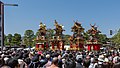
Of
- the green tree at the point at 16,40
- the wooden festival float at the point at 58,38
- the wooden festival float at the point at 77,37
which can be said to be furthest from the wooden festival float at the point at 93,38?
the green tree at the point at 16,40

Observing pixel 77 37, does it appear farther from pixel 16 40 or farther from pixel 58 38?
pixel 16 40

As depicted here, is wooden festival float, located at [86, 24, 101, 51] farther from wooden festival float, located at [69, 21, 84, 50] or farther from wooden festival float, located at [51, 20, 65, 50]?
wooden festival float, located at [51, 20, 65, 50]

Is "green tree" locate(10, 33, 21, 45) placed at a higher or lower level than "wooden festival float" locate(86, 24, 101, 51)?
higher

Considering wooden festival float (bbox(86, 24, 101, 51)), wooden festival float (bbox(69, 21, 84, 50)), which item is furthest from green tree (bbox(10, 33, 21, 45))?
wooden festival float (bbox(86, 24, 101, 51))

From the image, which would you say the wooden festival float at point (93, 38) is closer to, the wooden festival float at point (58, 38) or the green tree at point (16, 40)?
the wooden festival float at point (58, 38)

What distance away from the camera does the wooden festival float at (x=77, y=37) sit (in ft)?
185

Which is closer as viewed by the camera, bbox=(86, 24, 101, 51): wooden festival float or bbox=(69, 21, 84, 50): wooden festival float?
bbox=(86, 24, 101, 51): wooden festival float

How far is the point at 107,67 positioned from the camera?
11992 millimetres

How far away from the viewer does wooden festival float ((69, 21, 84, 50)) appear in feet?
185

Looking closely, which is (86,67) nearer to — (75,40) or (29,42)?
(75,40)

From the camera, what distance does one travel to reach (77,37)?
57.0 m

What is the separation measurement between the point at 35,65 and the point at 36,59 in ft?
0.99

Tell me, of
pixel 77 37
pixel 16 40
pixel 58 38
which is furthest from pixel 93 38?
pixel 16 40

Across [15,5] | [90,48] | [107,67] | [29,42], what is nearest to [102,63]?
[107,67]
